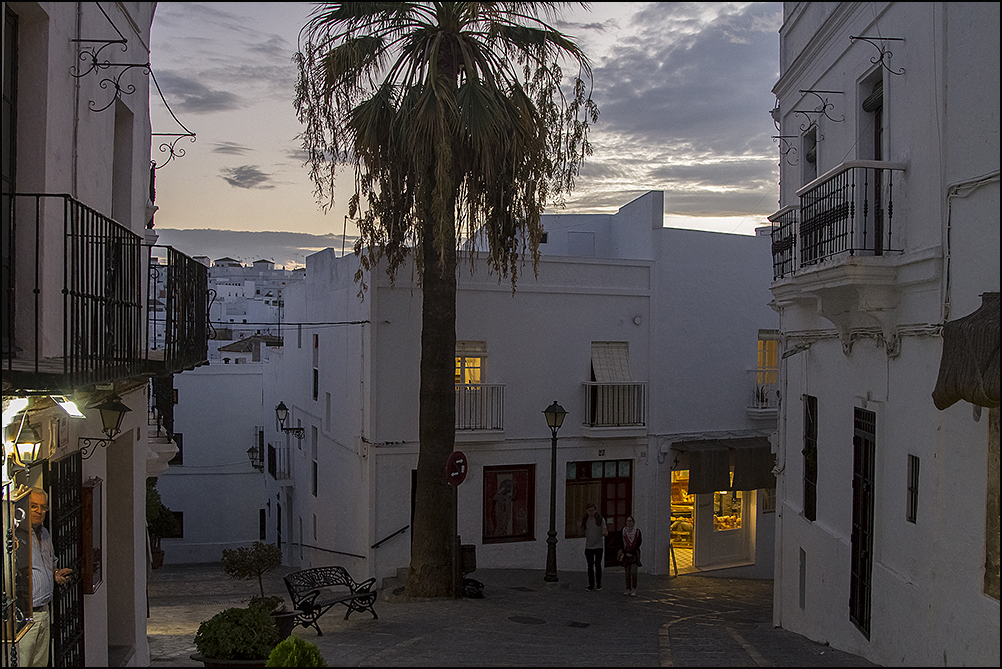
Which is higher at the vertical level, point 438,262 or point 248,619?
point 438,262

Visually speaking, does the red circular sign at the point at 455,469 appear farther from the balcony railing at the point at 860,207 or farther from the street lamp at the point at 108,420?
the balcony railing at the point at 860,207

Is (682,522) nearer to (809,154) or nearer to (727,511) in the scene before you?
(727,511)

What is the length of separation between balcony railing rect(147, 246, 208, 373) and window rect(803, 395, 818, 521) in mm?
7619

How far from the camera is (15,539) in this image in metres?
5.92

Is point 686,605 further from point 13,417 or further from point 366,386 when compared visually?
point 13,417

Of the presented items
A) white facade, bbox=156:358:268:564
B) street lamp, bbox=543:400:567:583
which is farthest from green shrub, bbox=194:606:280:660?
white facade, bbox=156:358:268:564

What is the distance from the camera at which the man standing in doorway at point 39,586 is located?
20.1 ft

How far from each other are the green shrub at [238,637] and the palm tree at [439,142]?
16.0 feet

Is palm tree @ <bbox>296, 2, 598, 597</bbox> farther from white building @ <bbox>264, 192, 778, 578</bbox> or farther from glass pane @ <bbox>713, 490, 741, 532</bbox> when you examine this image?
glass pane @ <bbox>713, 490, 741, 532</bbox>

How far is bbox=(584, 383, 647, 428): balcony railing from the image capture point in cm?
1839

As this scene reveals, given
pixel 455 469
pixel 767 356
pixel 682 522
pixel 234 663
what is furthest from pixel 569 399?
pixel 234 663

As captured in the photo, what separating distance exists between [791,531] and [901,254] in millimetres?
5416

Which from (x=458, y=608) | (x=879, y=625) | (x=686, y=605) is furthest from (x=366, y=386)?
(x=879, y=625)

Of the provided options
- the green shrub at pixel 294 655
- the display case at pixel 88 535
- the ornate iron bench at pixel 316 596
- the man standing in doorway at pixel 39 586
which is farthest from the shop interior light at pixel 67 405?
the ornate iron bench at pixel 316 596
